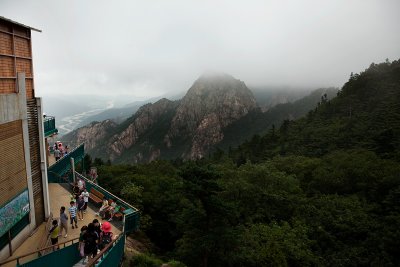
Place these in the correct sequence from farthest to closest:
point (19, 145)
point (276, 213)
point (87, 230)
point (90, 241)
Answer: point (276, 213), point (19, 145), point (87, 230), point (90, 241)

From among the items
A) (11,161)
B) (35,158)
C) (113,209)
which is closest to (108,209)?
(113,209)

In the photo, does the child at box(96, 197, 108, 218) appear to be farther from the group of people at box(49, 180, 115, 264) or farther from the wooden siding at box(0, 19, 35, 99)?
the wooden siding at box(0, 19, 35, 99)

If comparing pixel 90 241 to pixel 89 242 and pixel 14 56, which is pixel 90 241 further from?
pixel 14 56

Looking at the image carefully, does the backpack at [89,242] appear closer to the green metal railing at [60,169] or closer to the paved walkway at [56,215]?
the paved walkway at [56,215]

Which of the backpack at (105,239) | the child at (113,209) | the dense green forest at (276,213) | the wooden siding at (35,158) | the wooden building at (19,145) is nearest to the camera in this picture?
the backpack at (105,239)

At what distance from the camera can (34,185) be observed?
17266 millimetres

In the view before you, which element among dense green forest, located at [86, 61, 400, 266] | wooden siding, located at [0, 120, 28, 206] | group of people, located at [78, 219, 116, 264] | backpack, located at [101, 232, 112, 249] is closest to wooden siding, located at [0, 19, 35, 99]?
wooden siding, located at [0, 120, 28, 206]

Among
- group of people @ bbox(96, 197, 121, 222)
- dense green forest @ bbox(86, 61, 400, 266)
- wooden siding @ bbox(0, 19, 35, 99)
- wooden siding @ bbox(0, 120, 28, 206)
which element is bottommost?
dense green forest @ bbox(86, 61, 400, 266)

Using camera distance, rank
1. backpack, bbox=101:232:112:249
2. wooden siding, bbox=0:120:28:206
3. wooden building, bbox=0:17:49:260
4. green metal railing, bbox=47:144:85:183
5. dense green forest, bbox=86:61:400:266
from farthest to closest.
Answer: dense green forest, bbox=86:61:400:266 → green metal railing, bbox=47:144:85:183 → wooden building, bbox=0:17:49:260 → wooden siding, bbox=0:120:28:206 → backpack, bbox=101:232:112:249

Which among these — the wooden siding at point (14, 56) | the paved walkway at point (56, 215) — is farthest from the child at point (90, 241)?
the wooden siding at point (14, 56)

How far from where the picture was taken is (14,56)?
15219mm

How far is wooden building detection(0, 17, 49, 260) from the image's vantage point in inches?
554

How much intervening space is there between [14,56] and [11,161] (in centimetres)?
489

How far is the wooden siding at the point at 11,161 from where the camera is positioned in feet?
45.5
